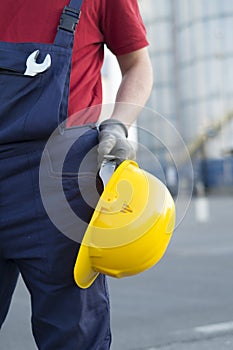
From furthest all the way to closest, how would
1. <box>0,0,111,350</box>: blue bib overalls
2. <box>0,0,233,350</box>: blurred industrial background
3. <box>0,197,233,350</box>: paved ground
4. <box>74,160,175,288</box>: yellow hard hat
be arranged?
<box>0,197,233,350</box>: paved ground
<box>0,0,233,350</box>: blurred industrial background
<box>0,0,111,350</box>: blue bib overalls
<box>74,160,175,288</box>: yellow hard hat

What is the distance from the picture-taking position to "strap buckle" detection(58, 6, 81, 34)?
2131mm

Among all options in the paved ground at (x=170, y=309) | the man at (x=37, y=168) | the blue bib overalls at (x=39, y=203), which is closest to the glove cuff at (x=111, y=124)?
the man at (x=37, y=168)

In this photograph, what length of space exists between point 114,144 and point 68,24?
35 centimetres

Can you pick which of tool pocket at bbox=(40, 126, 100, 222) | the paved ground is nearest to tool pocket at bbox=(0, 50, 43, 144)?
tool pocket at bbox=(40, 126, 100, 222)

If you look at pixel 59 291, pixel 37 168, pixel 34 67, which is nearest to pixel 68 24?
pixel 34 67

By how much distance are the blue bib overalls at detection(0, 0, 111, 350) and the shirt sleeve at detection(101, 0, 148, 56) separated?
0.15 meters

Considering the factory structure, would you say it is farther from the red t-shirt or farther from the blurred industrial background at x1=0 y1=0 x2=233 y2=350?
the red t-shirt

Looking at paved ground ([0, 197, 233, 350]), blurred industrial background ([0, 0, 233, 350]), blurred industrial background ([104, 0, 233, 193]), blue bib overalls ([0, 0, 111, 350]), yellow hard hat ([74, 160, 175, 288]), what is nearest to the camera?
yellow hard hat ([74, 160, 175, 288])

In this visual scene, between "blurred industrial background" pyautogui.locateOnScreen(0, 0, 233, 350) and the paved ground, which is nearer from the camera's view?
"blurred industrial background" pyautogui.locateOnScreen(0, 0, 233, 350)

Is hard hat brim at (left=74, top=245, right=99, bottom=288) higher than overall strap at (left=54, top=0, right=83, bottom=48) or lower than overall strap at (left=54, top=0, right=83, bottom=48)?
lower

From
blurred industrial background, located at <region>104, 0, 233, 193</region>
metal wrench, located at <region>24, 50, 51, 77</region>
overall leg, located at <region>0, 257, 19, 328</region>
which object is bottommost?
blurred industrial background, located at <region>104, 0, 233, 193</region>

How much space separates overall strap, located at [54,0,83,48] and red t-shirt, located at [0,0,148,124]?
0.08ft

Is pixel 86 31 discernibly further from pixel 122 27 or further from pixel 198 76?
pixel 198 76

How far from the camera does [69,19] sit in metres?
2.14
